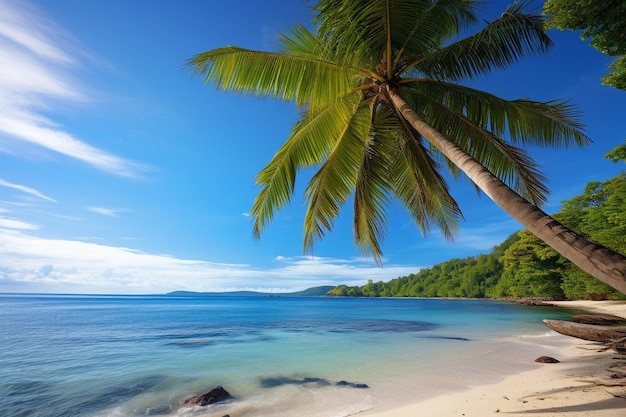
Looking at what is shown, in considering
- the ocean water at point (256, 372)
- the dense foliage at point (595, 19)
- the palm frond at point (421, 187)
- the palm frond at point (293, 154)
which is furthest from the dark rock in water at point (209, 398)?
the dense foliage at point (595, 19)

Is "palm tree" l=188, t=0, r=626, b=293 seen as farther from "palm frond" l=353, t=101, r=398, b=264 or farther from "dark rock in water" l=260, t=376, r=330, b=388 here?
"dark rock in water" l=260, t=376, r=330, b=388

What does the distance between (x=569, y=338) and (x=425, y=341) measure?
19.6 feet

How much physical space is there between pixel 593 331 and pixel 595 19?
13.1 metres

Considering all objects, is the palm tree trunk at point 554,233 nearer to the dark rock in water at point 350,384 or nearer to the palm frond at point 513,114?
the palm frond at point 513,114

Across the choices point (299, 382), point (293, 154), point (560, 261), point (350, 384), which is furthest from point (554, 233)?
point (560, 261)

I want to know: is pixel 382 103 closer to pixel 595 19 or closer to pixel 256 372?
pixel 595 19

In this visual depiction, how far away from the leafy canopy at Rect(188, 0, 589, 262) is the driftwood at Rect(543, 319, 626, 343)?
31.7 ft

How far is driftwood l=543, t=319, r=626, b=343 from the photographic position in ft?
35.6

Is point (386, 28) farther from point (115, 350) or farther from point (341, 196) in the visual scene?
point (115, 350)

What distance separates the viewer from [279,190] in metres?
5.81

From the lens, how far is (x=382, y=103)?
5.92 meters

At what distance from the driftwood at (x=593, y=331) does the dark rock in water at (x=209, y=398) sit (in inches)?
476

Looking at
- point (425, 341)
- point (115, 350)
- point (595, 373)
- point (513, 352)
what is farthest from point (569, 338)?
point (115, 350)

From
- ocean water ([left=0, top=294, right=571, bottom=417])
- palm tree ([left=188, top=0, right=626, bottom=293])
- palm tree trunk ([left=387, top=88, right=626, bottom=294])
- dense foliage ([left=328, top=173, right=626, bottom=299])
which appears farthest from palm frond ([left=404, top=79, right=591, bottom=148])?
dense foliage ([left=328, top=173, right=626, bottom=299])
